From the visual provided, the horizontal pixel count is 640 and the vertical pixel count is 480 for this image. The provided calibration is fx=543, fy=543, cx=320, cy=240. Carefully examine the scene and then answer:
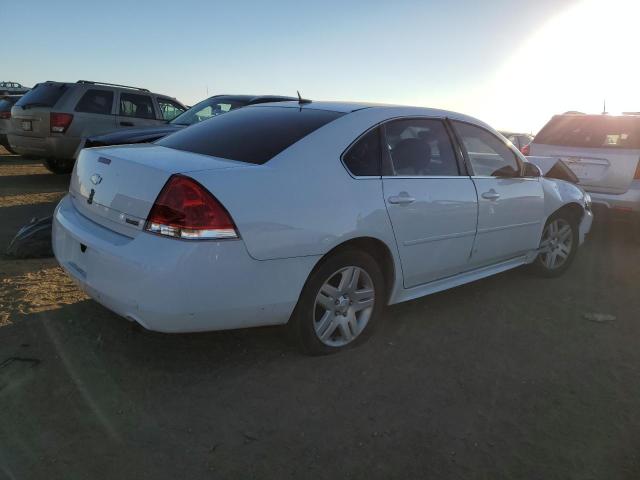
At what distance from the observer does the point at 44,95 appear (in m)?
9.73

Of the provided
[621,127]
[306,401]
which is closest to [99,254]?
[306,401]

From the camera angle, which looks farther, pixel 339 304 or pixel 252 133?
pixel 252 133

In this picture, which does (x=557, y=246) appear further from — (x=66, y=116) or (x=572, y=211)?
(x=66, y=116)

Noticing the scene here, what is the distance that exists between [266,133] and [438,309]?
204 centimetres

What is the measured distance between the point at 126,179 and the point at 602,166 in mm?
6051

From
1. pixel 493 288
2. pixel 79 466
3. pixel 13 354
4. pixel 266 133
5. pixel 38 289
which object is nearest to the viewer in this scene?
pixel 79 466

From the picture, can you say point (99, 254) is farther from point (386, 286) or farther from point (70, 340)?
point (386, 286)

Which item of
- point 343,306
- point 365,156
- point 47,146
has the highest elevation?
point 47,146

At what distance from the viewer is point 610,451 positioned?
266 centimetres

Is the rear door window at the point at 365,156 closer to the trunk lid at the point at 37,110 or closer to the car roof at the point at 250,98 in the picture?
the car roof at the point at 250,98

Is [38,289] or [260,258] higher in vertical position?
[260,258]

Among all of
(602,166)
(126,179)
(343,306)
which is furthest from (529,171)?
(126,179)

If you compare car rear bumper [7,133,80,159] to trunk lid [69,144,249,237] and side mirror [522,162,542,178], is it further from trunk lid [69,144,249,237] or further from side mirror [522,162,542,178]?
side mirror [522,162,542,178]

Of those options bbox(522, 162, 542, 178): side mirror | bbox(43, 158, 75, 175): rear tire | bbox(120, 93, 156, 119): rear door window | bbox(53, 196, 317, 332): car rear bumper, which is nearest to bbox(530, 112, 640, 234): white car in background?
bbox(522, 162, 542, 178): side mirror
